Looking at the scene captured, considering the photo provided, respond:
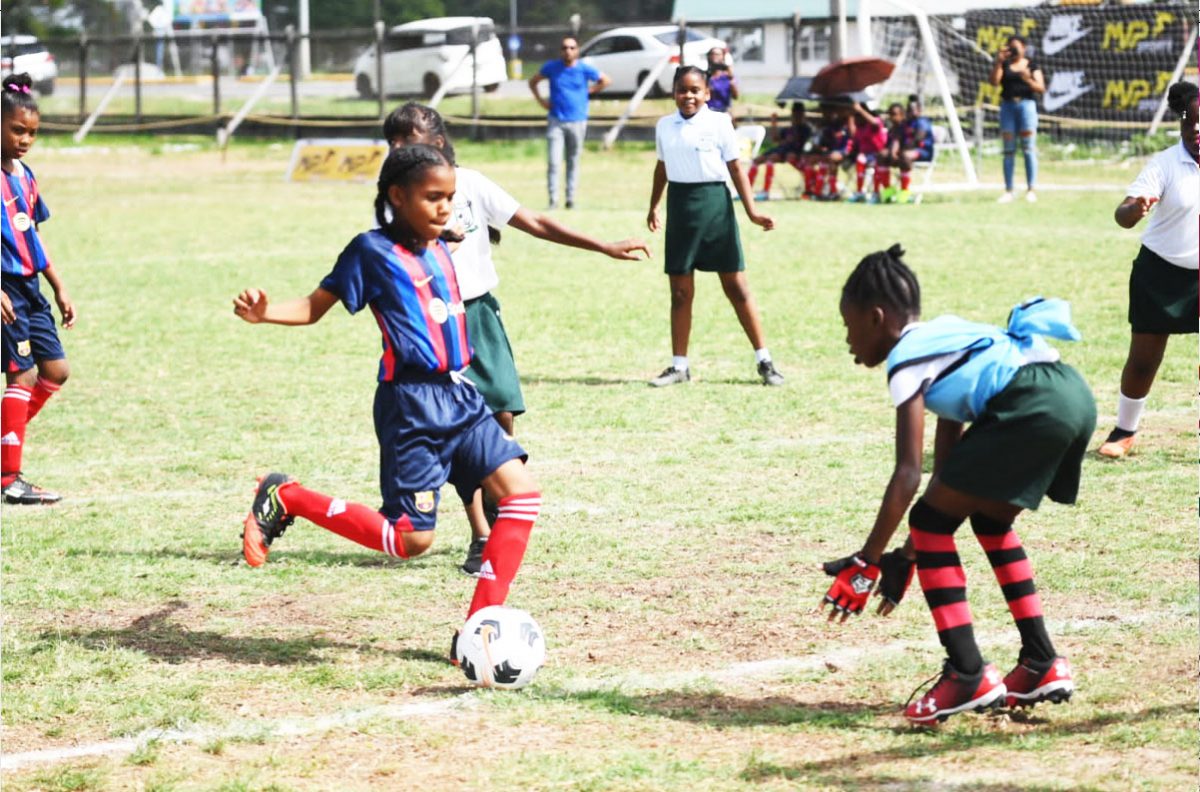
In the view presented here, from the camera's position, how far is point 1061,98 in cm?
2761

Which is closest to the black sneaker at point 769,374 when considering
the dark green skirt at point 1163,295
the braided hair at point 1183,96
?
the dark green skirt at point 1163,295

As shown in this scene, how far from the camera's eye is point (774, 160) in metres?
22.8

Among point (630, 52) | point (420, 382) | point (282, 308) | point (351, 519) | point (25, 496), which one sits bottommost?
point (25, 496)

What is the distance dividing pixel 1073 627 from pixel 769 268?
10.3 meters

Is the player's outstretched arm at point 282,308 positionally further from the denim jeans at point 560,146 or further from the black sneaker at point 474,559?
the denim jeans at point 560,146

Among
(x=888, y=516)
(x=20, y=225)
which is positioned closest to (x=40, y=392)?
(x=20, y=225)

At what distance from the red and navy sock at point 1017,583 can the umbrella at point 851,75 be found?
18.6m

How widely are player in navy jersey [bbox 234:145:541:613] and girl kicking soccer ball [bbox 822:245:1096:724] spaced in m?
1.24

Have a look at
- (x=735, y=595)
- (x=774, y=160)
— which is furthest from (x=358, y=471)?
(x=774, y=160)

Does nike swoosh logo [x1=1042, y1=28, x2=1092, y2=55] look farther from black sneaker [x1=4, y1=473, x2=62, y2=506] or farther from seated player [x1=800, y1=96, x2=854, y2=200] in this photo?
black sneaker [x1=4, y1=473, x2=62, y2=506]

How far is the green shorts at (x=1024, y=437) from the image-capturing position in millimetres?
4363

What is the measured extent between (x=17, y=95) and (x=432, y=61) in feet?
95.6

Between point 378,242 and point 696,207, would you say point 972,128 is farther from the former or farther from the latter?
point 378,242

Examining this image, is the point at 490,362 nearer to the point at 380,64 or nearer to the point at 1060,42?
the point at 1060,42
